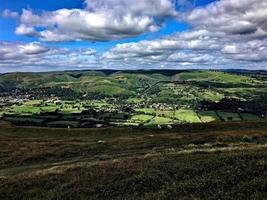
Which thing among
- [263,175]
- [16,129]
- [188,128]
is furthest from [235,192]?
[16,129]

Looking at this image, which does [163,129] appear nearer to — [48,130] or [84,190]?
[48,130]

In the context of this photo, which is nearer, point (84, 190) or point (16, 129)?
point (84, 190)

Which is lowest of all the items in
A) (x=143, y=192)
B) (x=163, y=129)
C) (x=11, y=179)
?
(x=163, y=129)

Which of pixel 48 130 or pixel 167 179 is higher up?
pixel 167 179

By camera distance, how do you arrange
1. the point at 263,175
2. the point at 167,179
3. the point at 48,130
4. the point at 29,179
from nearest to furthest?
the point at 263,175 → the point at 167,179 → the point at 29,179 → the point at 48,130

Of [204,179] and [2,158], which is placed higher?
[204,179]

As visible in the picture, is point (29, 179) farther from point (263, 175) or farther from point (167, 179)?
point (263, 175)

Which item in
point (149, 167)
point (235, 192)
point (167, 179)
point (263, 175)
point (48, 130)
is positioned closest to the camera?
point (235, 192)

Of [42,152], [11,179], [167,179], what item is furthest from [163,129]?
[167,179]

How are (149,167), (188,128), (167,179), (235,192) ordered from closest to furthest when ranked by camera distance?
(235,192), (167,179), (149,167), (188,128)
